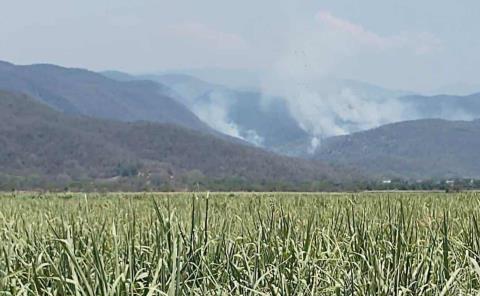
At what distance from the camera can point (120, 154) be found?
15712 centimetres

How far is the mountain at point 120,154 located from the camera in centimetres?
14850

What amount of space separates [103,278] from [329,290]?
1.79m

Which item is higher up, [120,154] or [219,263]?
[120,154]

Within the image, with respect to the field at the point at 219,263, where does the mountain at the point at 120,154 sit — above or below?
above

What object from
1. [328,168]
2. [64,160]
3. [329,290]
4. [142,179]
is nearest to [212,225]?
[329,290]

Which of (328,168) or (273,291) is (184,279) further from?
(328,168)

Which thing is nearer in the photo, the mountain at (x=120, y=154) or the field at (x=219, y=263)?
the field at (x=219, y=263)

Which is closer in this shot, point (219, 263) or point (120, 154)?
point (219, 263)

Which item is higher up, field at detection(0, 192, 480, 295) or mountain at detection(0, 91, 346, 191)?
mountain at detection(0, 91, 346, 191)

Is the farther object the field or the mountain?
the mountain

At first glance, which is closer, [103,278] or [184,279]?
[103,278]

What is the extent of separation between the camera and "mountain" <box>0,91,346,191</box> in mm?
148500

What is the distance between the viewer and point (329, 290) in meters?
5.17

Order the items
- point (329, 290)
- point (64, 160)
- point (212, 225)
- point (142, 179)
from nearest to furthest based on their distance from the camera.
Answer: point (329, 290) → point (212, 225) → point (142, 179) → point (64, 160)
